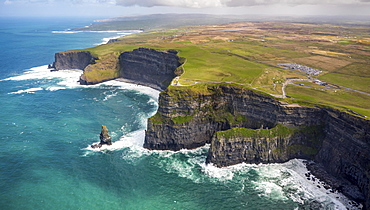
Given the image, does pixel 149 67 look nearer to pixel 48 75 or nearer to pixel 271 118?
pixel 48 75

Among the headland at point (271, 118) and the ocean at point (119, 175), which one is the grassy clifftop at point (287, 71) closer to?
the headland at point (271, 118)

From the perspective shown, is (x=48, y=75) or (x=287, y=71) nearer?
(x=287, y=71)

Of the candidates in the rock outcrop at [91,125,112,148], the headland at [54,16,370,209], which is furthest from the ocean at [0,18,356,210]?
the headland at [54,16,370,209]

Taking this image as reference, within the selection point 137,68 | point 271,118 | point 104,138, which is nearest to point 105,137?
point 104,138

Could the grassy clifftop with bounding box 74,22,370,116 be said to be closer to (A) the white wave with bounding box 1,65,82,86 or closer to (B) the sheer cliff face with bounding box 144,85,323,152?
(B) the sheer cliff face with bounding box 144,85,323,152

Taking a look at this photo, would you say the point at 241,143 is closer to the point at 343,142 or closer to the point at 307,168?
the point at 307,168

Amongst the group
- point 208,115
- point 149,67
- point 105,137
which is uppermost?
point 149,67

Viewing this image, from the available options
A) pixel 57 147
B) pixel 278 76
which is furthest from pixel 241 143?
pixel 57 147
